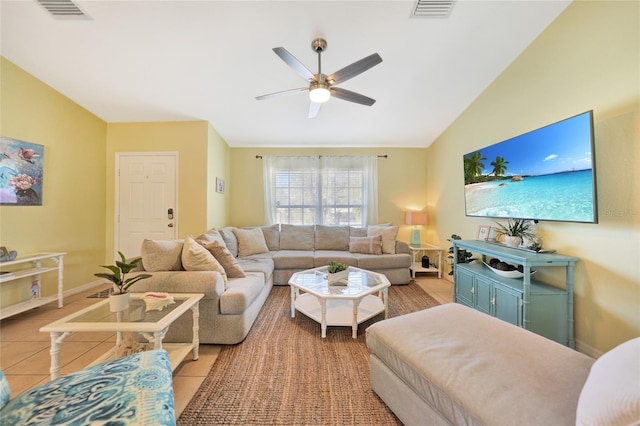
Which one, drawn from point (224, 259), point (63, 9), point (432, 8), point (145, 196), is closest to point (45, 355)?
point (224, 259)

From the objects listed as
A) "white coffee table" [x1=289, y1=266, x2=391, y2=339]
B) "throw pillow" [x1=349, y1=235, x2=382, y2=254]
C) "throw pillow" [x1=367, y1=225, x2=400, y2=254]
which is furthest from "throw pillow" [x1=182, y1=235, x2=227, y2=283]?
"throw pillow" [x1=367, y1=225, x2=400, y2=254]

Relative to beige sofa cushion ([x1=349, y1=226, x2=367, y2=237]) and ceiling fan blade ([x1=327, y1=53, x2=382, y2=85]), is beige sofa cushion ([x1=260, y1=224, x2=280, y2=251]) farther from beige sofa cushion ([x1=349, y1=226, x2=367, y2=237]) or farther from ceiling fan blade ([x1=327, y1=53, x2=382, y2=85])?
ceiling fan blade ([x1=327, y1=53, x2=382, y2=85])

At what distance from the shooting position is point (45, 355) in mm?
1843

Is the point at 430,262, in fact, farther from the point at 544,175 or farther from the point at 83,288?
the point at 83,288

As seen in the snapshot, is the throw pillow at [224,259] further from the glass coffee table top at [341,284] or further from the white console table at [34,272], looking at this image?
the white console table at [34,272]

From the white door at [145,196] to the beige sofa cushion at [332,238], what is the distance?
2350 mm

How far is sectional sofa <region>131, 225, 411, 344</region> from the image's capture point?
6.14 ft

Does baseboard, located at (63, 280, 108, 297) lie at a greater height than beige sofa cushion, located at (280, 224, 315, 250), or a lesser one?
lesser

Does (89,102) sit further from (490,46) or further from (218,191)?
(490,46)

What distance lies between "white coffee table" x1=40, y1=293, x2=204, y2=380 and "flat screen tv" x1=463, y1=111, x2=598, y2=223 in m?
2.98

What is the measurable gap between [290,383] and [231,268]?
125 centimetres

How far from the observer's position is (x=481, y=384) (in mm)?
873

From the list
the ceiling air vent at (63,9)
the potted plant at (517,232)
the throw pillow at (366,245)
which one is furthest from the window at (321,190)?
the ceiling air vent at (63,9)

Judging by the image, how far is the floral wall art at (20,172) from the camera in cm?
241
